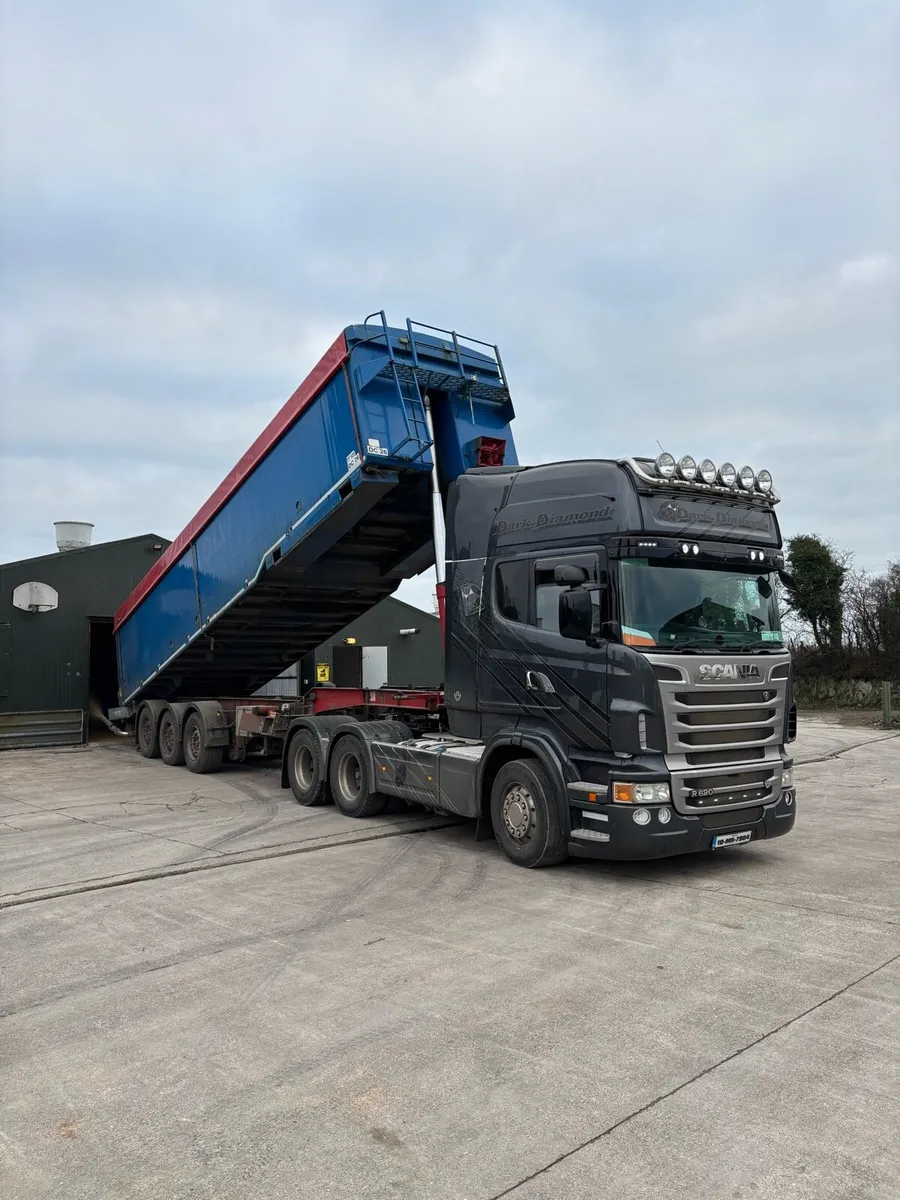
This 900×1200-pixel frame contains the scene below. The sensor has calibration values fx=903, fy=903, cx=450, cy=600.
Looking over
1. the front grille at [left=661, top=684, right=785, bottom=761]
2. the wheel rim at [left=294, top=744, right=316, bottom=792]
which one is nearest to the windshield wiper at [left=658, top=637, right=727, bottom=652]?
the front grille at [left=661, top=684, right=785, bottom=761]

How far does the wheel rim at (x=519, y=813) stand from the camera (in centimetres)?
727

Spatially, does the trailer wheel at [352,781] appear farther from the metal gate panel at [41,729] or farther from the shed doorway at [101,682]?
the shed doorway at [101,682]

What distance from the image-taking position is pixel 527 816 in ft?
23.9

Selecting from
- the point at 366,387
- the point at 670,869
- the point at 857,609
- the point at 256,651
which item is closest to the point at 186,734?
the point at 256,651

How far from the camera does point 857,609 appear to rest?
2902cm

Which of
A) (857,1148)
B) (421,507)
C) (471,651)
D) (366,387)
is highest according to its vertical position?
(366,387)

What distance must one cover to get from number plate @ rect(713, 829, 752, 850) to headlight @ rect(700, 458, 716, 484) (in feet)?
9.11

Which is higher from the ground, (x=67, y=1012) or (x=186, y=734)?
(x=186, y=734)

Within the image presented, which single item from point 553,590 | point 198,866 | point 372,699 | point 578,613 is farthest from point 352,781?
point 578,613

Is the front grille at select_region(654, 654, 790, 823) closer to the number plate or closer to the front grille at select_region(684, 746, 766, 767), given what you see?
the front grille at select_region(684, 746, 766, 767)

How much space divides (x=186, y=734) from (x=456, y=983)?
10.2 m

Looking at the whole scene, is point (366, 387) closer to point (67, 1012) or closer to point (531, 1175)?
point (67, 1012)

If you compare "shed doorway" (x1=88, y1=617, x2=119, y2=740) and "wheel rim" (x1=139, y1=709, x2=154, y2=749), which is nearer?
"wheel rim" (x1=139, y1=709, x2=154, y2=749)

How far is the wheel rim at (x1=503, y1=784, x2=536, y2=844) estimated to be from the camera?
727 centimetres
